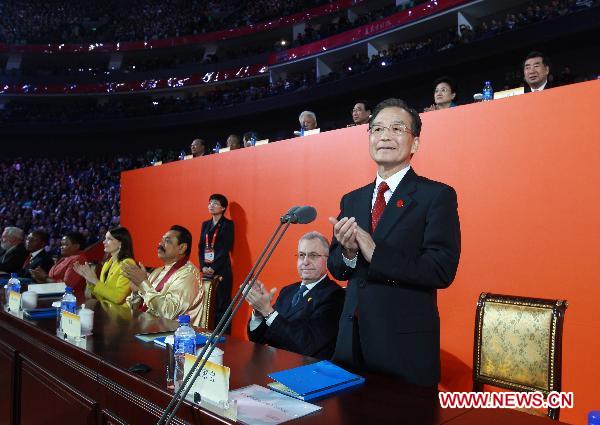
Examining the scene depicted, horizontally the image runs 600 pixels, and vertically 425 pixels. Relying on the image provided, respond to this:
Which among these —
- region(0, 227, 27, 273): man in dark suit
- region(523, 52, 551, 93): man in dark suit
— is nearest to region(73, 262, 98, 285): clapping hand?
region(0, 227, 27, 273): man in dark suit

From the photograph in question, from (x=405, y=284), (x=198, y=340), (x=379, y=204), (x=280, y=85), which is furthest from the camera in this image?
(x=280, y=85)

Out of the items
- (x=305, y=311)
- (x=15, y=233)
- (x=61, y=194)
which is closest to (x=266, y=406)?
(x=305, y=311)

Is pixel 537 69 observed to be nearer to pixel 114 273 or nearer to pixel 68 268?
pixel 114 273

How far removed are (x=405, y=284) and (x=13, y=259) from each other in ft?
16.3

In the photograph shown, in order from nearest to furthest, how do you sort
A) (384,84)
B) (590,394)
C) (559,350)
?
(559,350), (590,394), (384,84)

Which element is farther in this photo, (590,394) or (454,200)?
(590,394)

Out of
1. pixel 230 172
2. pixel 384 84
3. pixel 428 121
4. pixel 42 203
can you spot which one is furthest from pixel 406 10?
pixel 42 203

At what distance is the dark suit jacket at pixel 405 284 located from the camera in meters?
1.31

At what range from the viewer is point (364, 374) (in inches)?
53.0

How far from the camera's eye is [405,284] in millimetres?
1365

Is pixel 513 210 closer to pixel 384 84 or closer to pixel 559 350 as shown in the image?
pixel 559 350

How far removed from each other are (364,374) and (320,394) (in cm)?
24

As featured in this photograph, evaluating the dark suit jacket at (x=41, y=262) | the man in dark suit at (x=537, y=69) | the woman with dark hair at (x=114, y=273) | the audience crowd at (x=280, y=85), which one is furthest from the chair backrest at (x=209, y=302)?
the audience crowd at (x=280, y=85)

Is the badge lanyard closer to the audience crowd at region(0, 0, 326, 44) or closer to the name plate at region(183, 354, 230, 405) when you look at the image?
the name plate at region(183, 354, 230, 405)
